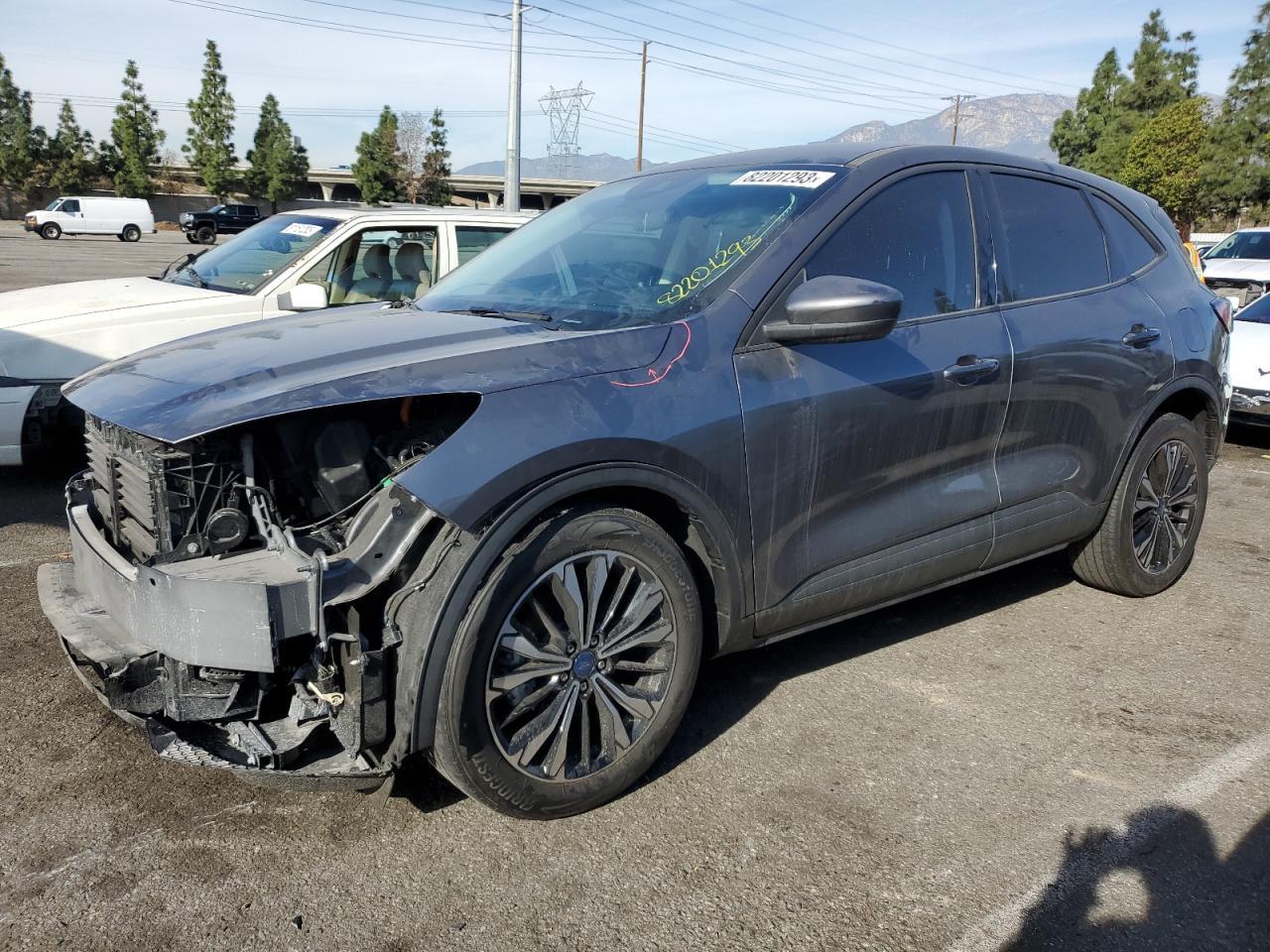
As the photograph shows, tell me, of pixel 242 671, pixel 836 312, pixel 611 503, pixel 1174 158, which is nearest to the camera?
pixel 242 671

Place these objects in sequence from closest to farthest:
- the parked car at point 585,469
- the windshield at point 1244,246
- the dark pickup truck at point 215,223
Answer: the parked car at point 585,469 < the windshield at point 1244,246 < the dark pickup truck at point 215,223

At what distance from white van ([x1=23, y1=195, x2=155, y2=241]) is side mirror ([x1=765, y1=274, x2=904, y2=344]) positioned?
160ft

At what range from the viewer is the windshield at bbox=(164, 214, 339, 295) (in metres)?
6.55

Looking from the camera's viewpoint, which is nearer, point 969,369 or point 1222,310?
point 969,369

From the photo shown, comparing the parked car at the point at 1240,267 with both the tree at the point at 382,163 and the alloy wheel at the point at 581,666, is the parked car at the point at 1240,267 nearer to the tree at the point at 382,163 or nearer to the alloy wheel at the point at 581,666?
the alloy wheel at the point at 581,666

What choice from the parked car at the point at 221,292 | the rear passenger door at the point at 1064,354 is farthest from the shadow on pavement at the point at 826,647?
the parked car at the point at 221,292

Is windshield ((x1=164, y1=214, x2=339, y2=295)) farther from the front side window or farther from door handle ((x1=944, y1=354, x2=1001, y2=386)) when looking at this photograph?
door handle ((x1=944, y1=354, x2=1001, y2=386))

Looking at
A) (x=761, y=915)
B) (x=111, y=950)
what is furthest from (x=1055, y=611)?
(x=111, y=950)

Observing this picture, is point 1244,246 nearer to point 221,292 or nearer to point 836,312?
point 221,292

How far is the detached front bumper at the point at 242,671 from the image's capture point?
242cm

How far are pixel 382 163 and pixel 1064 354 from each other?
241ft

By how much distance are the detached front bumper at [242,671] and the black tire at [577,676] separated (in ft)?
0.67

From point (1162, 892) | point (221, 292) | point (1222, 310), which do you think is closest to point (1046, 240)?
point (1222, 310)

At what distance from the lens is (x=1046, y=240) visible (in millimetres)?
4059
